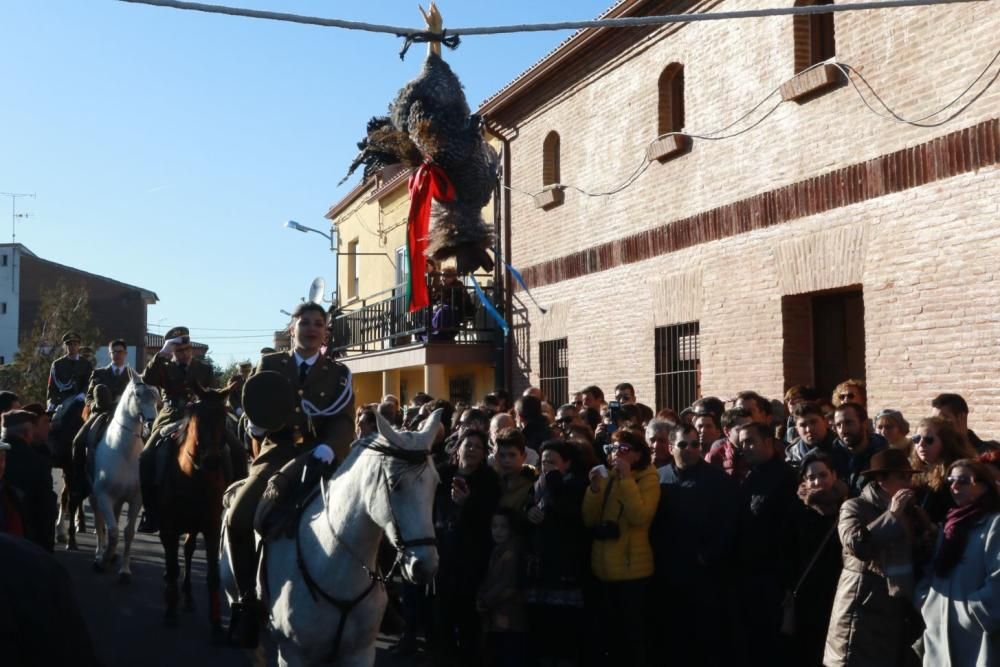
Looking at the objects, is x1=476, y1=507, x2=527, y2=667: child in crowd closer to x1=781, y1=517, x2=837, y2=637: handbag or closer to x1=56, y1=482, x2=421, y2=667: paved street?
x1=56, y1=482, x2=421, y2=667: paved street

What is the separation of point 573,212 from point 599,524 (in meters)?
10.4

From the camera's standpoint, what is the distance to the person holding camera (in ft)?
24.4

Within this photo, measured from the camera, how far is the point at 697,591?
24.3 feet

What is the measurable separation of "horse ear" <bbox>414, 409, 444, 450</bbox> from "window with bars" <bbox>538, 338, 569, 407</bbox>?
12.0m

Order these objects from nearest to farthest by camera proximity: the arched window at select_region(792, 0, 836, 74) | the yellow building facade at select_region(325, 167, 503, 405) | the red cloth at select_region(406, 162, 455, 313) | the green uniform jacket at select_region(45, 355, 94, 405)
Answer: the arched window at select_region(792, 0, 836, 74) < the red cloth at select_region(406, 162, 455, 313) < the green uniform jacket at select_region(45, 355, 94, 405) < the yellow building facade at select_region(325, 167, 503, 405)

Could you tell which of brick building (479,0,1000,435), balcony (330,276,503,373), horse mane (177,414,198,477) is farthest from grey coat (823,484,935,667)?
balcony (330,276,503,373)

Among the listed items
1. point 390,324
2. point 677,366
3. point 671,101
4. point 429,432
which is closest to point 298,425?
point 429,432

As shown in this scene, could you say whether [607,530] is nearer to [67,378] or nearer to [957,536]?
[957,536]

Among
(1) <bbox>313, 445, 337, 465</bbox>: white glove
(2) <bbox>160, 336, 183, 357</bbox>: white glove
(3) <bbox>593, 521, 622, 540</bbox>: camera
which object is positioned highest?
(2) <bbox>160, 336, 183, 357</bbox>: white glove

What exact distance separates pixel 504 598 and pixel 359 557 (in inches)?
81.6

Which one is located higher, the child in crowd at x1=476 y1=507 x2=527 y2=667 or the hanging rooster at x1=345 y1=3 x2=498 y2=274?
the hanging rooster at x1=345 y1=3 x2=498 y2=274

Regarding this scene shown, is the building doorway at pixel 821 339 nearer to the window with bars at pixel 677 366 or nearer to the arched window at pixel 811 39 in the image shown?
the window with bars at pixel 677 366

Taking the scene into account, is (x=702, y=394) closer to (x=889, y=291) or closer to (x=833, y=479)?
(x=889, y=291)

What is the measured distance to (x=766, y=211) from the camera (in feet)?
41.0
